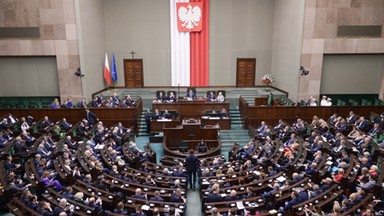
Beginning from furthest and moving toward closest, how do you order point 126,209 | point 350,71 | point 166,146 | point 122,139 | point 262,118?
point 350,71 → point 262,118 → point 166,146 → point 122,139 → point 126,209

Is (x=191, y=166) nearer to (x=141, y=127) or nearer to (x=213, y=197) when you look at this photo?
(x=213, y=197)

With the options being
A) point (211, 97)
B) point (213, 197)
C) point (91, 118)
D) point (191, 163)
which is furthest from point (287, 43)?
point (213, 197)

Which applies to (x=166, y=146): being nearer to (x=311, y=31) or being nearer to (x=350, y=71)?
(x=311, y=31)

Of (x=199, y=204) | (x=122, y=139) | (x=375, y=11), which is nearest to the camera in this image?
(x=199, y=204)

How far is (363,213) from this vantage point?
6.06 metres

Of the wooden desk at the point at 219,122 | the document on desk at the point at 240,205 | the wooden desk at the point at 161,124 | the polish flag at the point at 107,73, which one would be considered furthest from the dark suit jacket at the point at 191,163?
the polish flag at the point at 107,73

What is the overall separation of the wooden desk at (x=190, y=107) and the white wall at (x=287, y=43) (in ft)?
15.4

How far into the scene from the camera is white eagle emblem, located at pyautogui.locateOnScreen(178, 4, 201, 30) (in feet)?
66.1

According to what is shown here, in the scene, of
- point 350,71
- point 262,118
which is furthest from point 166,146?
point 350,71

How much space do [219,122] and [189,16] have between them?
8.85 m

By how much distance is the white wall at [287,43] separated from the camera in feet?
55.4

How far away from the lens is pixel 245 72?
21297mm

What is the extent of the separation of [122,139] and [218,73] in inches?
422

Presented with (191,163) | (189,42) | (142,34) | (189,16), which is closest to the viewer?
(191,163)
